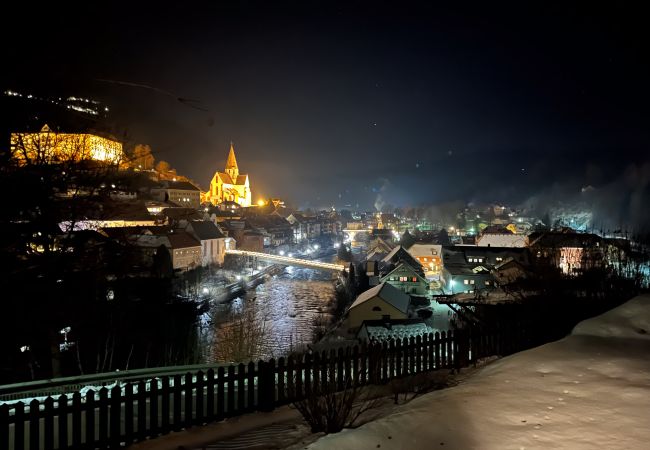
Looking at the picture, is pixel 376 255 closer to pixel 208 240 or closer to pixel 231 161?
pixel 208 240

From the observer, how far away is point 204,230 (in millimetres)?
48594

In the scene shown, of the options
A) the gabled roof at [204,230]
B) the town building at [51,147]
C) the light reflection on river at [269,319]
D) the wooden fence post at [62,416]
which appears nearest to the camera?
the wooden fence post at [62,416]

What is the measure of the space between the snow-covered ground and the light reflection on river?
41.7 ft

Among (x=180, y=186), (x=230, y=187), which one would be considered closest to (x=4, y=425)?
(x=180, y=186)

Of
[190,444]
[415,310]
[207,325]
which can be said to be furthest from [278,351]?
[190,444]

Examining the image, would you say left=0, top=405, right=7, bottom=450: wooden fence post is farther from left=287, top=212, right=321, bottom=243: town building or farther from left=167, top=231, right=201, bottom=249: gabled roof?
left=287, top=212, right=321, bottom=243: town building

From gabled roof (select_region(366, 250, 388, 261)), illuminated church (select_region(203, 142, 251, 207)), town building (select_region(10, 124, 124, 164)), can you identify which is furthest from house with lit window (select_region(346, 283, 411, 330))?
illuminated church (select_region(203, 142, 251, 207))

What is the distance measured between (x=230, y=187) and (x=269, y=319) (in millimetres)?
77671

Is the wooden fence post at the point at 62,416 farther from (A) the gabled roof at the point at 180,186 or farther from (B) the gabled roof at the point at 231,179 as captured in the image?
(B) the gabled roof at the point at 231,179

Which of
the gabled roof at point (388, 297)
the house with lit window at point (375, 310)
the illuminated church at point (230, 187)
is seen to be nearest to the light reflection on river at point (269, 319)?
the house with lit window at point (375, 310)

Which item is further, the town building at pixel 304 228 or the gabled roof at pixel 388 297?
the town building at pixel 304 228

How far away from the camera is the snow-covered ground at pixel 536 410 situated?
149 inches

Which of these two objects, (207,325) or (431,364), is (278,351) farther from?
(431,364)

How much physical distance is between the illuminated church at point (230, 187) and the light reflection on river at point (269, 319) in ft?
185
